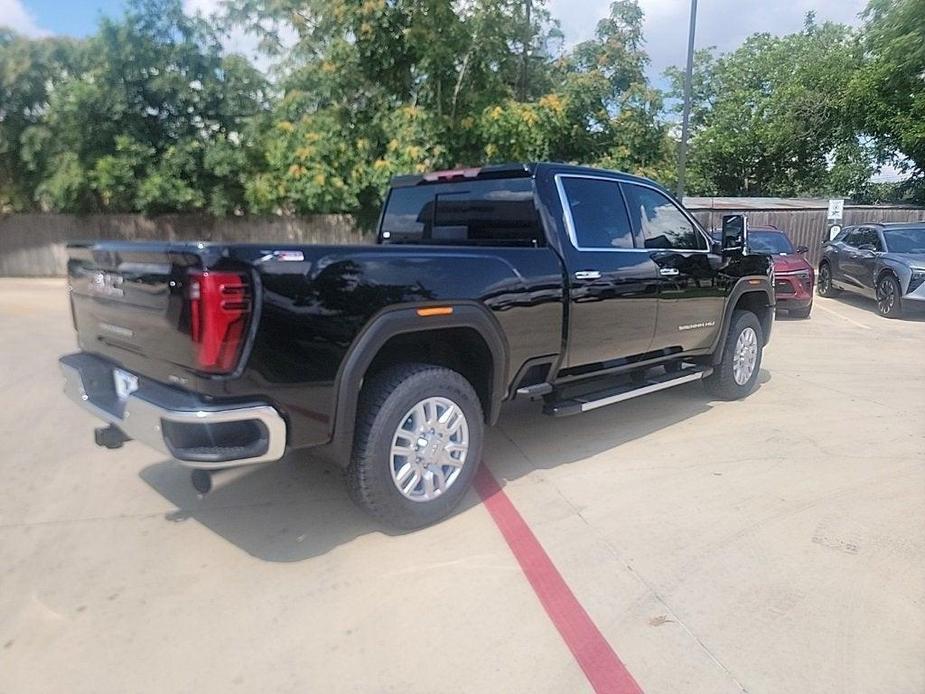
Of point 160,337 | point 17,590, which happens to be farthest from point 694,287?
point 17,590

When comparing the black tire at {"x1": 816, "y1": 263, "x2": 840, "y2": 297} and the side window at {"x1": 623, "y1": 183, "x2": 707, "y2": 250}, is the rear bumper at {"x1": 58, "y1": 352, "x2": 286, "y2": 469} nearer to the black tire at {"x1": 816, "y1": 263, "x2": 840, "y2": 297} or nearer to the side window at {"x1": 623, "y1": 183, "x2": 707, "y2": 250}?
the side window at {"x1": 623, "y1": 183, "x2": 707, "y2": 250}

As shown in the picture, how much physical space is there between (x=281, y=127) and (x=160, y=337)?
13.0 m

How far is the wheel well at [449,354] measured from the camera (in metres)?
3.60

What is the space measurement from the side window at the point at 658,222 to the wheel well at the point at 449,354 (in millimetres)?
1834

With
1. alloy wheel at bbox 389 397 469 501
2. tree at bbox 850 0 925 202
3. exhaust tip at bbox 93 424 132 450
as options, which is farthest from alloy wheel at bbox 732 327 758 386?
tree at bbox 850 0 925 202

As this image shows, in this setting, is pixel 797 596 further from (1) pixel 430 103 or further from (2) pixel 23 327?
Result: (1) pixel 430 103

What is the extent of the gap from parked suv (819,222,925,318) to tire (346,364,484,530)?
1067 cm

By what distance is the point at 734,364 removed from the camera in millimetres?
6152

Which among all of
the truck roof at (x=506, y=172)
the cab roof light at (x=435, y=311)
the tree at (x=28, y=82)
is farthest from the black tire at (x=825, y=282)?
the tree at (x=28, y=82)

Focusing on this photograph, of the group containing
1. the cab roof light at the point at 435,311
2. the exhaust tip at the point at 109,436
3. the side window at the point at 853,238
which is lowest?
the exhaust tip at the point at 109,436

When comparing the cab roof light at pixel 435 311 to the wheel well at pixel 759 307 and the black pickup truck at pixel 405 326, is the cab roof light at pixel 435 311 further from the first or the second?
the wheel well at pixel 759 307

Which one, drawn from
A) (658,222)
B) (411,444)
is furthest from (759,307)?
(411,444)

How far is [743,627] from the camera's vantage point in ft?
9.37

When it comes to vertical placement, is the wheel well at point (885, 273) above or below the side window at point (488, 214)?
below
